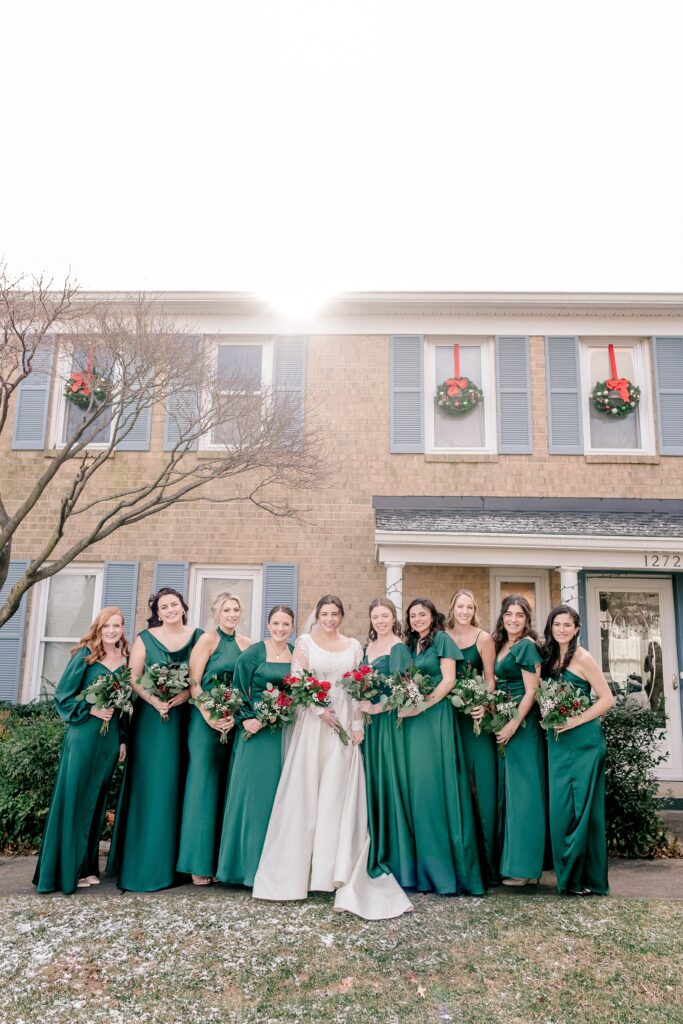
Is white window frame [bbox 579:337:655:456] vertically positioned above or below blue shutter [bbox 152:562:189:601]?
above

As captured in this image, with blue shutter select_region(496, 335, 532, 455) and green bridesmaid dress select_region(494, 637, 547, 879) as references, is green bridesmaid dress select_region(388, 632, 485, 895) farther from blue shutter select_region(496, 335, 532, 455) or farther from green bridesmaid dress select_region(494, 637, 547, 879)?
Answer: blue shutter select_region(496, 335, 532, 455)

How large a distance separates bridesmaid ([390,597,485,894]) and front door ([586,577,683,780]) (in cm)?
507

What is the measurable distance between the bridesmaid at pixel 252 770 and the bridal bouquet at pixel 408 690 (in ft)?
2.52

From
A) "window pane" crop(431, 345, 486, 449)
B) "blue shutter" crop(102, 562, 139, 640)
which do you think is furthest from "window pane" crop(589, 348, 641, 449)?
"blue shutter" crop(102, 562, 139, 640)

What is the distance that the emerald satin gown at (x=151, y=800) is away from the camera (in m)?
5.12

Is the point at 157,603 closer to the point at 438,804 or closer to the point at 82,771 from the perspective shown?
the point at 82,771

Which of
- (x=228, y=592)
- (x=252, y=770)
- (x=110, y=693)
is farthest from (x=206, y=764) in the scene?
(x=228, y=592)

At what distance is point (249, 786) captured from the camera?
514 centimetres

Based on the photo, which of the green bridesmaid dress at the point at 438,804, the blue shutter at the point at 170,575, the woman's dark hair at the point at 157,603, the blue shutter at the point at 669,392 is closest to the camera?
the green bridesmaid dress at the point at 438,804

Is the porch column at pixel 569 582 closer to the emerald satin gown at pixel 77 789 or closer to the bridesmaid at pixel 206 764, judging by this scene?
the bridesmaid at pixel 206 764

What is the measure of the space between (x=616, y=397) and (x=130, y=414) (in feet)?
20.7

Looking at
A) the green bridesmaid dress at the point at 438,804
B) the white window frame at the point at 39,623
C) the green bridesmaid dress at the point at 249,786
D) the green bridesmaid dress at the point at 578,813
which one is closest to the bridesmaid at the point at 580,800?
the green bridesmaid dress at the point at 578,813

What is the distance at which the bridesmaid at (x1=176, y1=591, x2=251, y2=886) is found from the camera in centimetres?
516

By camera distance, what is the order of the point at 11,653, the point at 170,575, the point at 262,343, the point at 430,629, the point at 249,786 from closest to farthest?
the point at 249,786
the point at 430,629
the point at 11,653
the point at 170,575
the point at 262,343
